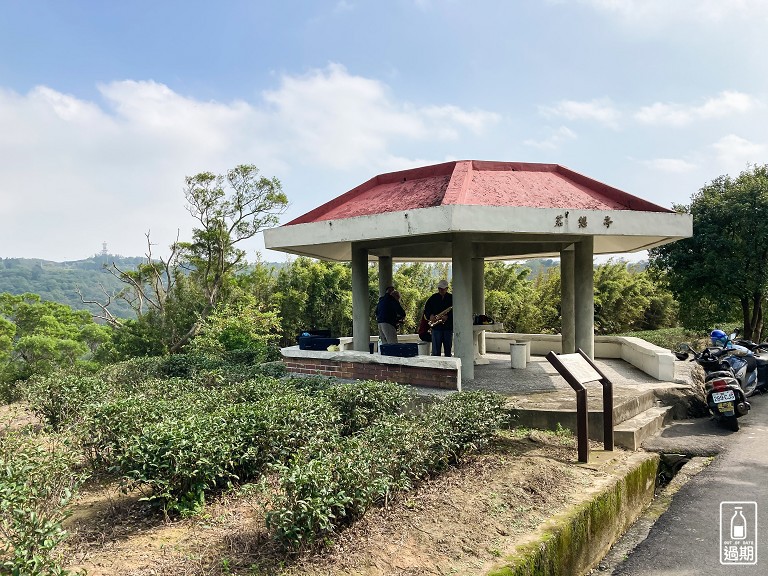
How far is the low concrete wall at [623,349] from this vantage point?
894cm

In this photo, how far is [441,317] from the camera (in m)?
9.65

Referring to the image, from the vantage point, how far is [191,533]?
3.92 m

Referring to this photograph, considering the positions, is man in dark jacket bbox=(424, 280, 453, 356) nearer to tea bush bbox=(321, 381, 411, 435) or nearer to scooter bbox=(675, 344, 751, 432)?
tea bush bbox=(321, 381, 411, 435)

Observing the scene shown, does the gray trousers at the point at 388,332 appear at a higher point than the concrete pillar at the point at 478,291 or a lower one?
lower

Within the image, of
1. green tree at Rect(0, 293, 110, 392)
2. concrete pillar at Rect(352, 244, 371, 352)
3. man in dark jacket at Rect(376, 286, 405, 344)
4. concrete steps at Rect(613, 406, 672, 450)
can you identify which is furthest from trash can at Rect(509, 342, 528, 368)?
green tree at Rect(0, 293, 110, 392)

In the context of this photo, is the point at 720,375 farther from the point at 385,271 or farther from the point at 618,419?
the point at 385,271

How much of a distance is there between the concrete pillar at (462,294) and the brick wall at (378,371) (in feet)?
2.28

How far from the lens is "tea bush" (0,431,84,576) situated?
9.57 feet

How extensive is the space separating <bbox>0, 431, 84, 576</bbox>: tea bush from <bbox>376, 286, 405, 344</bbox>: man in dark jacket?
6.19 m

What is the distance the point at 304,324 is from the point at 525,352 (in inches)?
522

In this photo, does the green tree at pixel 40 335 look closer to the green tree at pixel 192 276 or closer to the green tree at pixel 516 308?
the green tree at pixel 192 276

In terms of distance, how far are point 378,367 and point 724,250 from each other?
34.7 feet

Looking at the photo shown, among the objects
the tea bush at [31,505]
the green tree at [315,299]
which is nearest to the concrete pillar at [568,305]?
the tea bush at [31,505]

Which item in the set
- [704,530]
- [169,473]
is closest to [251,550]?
[169,473]
